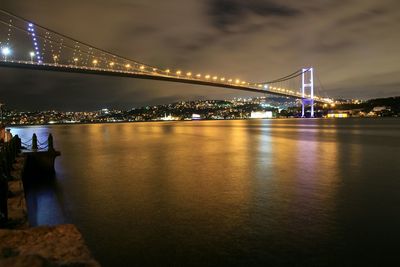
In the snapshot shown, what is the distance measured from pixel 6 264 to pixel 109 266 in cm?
271

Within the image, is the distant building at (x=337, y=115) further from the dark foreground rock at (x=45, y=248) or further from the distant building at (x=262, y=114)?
the dark foreground rock at (x=45, y=248)

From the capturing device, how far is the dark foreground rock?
11.1ft

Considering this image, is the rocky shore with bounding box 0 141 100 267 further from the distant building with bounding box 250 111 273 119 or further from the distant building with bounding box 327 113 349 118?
the distant building with bounding box 250 111 273 119

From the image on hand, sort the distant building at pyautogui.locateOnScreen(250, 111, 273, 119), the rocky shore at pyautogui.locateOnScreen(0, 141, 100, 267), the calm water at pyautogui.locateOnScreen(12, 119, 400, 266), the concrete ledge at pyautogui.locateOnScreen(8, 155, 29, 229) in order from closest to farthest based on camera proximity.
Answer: the rocky shore at pyautogui.locateOnScreen(0, 141, 100, 267) → the concrete ledge at pyautogui.locateOnScreen(8, 155, 29, 229) → the calm water at pyautogui.locateOnScreen(12, 119, 400, 266) → the distant building at pyautogui.locateOnScreen(250, 111, 273, 119)

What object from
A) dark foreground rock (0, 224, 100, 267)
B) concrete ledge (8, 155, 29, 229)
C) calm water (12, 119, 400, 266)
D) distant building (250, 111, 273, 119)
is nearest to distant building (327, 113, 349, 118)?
distant building (250, 111, 273, 119)

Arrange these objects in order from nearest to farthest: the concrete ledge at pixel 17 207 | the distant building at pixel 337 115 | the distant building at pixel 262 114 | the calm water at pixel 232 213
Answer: the concrete ledge at pixel 17 207
the calm water at pixel 232 213
the distant building at pixel 337 115
the distant building at pixel 262 114

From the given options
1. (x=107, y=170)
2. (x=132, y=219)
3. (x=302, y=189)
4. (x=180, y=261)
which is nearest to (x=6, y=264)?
(x=180, y=261)

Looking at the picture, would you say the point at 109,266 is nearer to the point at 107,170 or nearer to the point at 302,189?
the point at 302,189

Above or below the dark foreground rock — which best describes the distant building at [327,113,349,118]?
below

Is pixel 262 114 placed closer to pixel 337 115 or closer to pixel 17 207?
pixel 337 115

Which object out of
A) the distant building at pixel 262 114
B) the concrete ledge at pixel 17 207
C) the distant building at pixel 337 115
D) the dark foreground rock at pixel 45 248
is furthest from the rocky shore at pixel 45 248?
the distant building at pixel 262 114

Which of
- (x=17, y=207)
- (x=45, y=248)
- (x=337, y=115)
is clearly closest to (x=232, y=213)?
(x=17, y=207)

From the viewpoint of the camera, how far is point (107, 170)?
17438mm

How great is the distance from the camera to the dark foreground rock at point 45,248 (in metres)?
3.37
